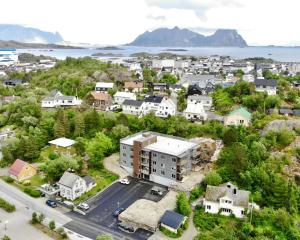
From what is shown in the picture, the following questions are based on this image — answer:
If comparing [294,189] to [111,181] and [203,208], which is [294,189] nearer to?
[203,208]

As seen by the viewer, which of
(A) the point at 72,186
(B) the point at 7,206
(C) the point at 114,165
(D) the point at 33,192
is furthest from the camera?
(C) the point at 114,165

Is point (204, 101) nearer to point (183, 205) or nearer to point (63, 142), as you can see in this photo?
point (63, 142)

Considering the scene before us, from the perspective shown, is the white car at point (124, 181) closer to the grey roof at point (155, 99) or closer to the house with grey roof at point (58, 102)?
the grey roof at point (155, 99)

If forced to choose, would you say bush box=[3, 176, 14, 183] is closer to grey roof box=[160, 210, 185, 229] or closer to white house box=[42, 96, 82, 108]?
grey roof box=[160, 210, 185, 229]

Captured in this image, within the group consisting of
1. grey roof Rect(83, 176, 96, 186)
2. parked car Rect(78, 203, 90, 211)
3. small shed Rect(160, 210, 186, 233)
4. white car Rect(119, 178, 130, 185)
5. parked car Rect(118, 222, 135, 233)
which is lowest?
parked car Rect(118, 222, 135, 233)

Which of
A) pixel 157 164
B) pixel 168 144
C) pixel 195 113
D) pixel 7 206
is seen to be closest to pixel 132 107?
pixel 195 113

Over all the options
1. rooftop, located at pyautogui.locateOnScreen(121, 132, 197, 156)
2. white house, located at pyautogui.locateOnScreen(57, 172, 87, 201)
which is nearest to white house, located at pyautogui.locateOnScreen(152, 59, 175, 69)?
rooftop, located at pyautogui.locateOnScreen(121, 132, 197, 156)

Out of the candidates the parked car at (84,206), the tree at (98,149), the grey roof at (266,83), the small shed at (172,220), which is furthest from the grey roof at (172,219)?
the grey roof at (266,83)
